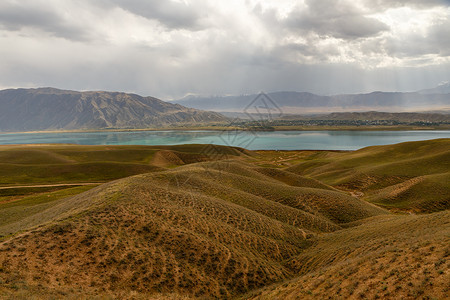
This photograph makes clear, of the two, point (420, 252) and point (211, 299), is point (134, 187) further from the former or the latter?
point (420, 252)

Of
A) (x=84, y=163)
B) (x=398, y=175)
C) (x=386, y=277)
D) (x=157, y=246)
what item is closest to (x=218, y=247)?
(x=157, y=246)

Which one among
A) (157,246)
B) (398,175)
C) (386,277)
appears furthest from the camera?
(398,175)

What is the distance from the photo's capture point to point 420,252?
1118 centimetres

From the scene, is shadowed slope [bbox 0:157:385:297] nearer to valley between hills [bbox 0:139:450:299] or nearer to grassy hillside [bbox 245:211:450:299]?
valley between hills [bbox 0:139:450:299]

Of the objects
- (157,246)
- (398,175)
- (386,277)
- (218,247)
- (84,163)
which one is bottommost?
(398,175)

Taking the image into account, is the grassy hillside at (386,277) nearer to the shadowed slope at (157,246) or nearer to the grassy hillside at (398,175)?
the shadowed slope at (157,246)

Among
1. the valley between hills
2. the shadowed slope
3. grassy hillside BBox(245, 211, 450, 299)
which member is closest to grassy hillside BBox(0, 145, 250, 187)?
the valley between hills

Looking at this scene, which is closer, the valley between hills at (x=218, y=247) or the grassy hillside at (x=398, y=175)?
the valley between hills at (x=218, y=247)

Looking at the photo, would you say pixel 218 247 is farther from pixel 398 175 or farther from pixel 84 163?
pixel 84 163

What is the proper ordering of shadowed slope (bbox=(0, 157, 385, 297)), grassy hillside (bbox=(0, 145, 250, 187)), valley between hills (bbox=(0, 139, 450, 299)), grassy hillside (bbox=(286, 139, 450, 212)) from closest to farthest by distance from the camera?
1. valley between hills (bbox=(0, 139, 450, 299))
2. shadowed slope (bbox=(0, 157, 385, 297))
3. grassy hillside (bbox=(286, 139, 450, 212))
4. grassy hillside (bbox=(0, 145, 250, 187))

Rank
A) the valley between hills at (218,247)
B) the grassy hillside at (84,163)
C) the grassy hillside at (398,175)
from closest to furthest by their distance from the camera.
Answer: the valley between hills at (218,247) → the grassy hillside at (398,175) → the grassy hillside at (84,163)

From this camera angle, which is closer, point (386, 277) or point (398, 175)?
point (386, 277)

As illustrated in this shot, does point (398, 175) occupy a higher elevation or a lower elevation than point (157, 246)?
lower

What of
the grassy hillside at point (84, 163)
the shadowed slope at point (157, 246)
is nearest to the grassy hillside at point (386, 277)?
the shadowed slope at point (157, 246)
